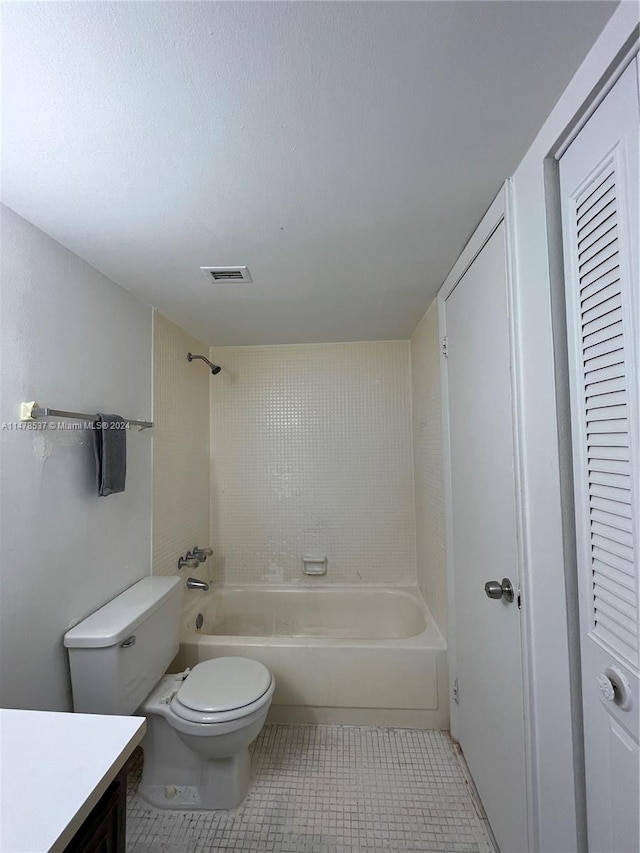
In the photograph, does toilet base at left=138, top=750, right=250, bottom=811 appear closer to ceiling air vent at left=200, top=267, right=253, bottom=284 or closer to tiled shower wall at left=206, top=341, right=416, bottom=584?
tiled shower wall at left=206, top=341, right=416, bottom=584

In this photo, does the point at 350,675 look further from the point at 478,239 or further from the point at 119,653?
the point at 478,239

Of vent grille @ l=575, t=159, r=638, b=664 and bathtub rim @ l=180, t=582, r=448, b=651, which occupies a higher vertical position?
vent grille @ l=575, t=159, r=638, b=664

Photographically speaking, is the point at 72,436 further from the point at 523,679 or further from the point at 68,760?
the point at 523,679

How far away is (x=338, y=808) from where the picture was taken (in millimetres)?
1506

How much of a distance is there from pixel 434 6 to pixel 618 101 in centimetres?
38

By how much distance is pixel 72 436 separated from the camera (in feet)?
4.69

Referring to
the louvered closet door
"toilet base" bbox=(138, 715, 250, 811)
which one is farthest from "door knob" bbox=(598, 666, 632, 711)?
"toilet base" bbox=(138, 715, 250, 811)

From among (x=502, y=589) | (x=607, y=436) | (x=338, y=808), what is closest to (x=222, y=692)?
(x=338, y=808)

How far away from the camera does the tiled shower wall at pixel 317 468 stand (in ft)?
8.98

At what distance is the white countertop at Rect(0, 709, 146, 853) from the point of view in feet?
1.77

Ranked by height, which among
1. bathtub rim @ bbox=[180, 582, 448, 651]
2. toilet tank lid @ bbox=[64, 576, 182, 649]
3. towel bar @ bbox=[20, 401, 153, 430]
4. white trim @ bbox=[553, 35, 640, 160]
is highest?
white trim @ bbox=[553, 35, 640, 160]

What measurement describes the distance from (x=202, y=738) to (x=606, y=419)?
5.68 ft

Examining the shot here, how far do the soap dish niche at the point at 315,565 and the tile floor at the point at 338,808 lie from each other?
3.20ft

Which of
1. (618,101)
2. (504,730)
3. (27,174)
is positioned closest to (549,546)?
(504,730)
